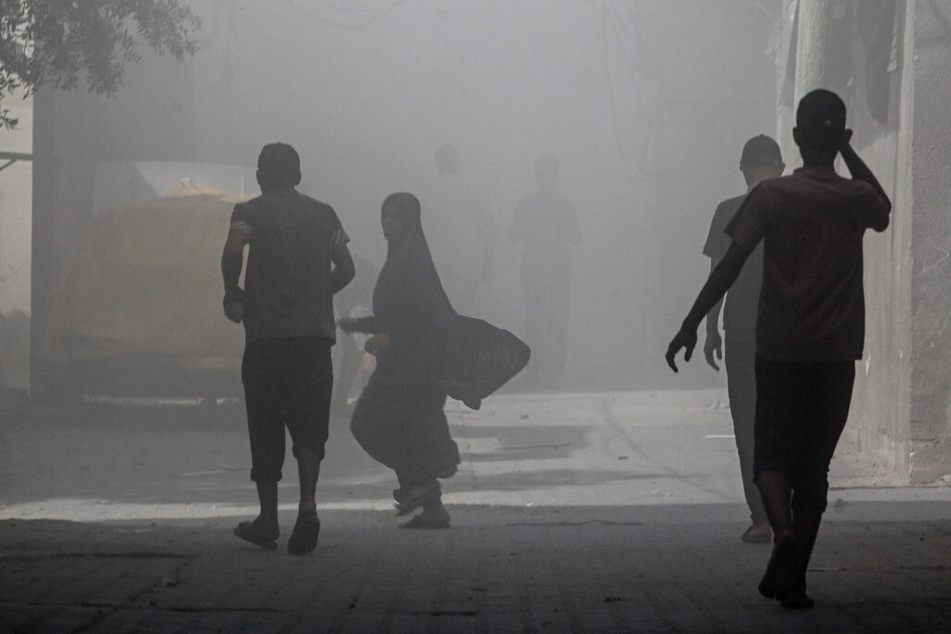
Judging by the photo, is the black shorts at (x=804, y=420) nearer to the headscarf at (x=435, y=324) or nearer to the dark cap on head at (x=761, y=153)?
the dark cap on head at (x=761, y=153)

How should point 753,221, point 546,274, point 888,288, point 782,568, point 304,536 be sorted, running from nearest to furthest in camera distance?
point 782,568, point 753,221, point 304,536, point 888,288, point 546,274

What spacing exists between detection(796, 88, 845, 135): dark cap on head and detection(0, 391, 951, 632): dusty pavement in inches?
58.6

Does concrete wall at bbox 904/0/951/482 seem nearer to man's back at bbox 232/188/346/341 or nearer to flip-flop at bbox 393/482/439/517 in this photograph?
flip-flop at bbox 393/482/439/517

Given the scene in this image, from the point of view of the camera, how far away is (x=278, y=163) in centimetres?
664

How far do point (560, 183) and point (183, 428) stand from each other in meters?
12.3

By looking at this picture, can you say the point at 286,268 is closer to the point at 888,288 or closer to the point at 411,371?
the point at 411,371

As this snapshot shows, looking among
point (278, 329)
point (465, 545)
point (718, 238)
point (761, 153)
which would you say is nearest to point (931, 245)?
point (761, 153)

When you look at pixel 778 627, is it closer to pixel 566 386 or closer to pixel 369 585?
pixel 369 585

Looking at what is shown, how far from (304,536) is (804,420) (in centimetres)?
229

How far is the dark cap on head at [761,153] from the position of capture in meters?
6.99

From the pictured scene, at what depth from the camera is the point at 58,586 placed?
17.2 feet

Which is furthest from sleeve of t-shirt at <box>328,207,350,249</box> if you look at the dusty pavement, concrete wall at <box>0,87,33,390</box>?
concrete wall at <box>0,87,33,390</box>

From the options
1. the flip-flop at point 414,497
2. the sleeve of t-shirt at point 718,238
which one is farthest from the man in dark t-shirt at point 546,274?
the sleeve of t-shirt at point 718,238

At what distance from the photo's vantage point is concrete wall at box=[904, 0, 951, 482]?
9219mm
